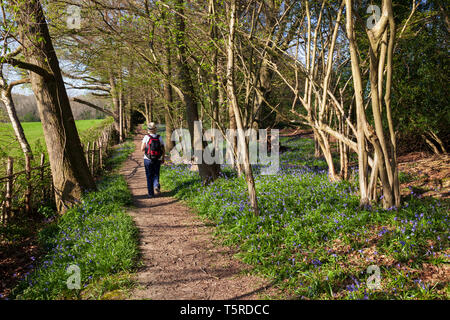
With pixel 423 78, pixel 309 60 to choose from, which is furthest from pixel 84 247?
pixel 423 78

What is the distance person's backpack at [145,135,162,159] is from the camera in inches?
295

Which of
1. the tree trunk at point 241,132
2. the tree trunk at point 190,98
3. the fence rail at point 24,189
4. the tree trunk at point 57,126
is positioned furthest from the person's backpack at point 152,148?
the tree trunk at point 241,132

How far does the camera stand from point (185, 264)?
162 inches

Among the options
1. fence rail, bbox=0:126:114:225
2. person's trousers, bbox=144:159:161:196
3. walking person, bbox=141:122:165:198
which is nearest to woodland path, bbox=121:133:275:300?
person's trousers, bbox=144:159:161:196

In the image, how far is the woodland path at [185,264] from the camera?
3.39 metres

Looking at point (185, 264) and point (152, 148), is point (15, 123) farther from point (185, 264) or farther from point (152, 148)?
point (185, 264)

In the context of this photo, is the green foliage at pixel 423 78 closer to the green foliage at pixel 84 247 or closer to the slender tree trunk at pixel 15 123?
the green foliage at pixel 84 247

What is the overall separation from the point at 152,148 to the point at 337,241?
530 cm

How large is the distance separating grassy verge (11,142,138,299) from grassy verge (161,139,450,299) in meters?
1.72

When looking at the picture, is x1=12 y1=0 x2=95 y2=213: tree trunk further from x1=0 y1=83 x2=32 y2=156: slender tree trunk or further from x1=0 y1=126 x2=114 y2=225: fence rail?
x1=0 y1=83 x2=32 y2=156: slender tree trunk

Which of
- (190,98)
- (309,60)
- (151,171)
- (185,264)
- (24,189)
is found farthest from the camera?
(190,98)
